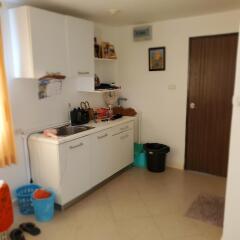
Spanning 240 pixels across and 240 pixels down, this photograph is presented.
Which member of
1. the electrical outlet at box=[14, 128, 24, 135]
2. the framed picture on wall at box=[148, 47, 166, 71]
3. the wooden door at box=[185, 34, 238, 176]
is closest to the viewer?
the electrical outlet at box=[14, 128, 24, 135]

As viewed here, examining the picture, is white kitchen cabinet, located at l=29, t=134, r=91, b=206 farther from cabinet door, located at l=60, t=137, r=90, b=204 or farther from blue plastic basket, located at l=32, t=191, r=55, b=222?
blue plastic basket, located at l=32, t=191, r=55, b=222

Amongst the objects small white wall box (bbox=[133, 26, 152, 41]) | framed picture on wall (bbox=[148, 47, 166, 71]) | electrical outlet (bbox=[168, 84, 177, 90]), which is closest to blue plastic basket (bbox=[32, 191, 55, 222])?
electrical outlet (bbox=[168, 84, 177, 90])

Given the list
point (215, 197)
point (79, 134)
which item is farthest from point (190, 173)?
point (79, 134)

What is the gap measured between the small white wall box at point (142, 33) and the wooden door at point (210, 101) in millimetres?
644

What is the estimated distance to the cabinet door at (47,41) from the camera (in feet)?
8.38

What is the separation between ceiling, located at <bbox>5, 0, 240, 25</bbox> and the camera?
267 centimetres

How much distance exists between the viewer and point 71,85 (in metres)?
3.44

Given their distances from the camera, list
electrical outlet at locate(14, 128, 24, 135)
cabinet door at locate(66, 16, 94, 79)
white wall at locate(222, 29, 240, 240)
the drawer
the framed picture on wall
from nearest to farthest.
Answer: white wall at locate(222, 29, 240, 240) < electrical outlet at locate(14, 128, 24, 135) < cabinet door at locate(66, 16, 94, 79) < the drawer < the framed picture on wall

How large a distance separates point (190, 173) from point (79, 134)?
6.19ft

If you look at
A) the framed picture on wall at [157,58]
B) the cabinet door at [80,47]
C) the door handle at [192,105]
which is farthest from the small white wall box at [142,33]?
the door handle at [192,105]

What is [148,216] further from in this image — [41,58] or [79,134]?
[41,58]

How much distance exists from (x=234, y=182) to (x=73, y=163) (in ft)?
5.41

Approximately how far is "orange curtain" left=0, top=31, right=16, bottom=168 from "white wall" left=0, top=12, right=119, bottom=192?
0.13 metres

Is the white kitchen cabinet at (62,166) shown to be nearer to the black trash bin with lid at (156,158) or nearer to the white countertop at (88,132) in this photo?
the white countertop at (88,132)
